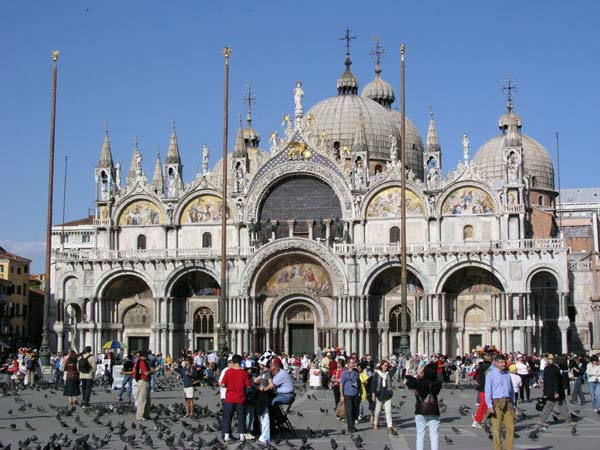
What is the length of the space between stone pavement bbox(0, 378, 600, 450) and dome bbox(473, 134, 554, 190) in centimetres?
4952

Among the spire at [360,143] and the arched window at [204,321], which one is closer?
the spire at [360,143]

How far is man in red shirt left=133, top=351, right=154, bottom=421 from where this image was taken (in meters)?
26.5

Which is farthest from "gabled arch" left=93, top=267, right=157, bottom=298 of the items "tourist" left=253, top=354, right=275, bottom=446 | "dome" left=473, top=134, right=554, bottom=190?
"tourist" left=253, top=354, right=275, bottom=446

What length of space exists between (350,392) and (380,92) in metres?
60.4

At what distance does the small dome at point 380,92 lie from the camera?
82875mm

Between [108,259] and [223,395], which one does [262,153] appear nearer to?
[108,259]

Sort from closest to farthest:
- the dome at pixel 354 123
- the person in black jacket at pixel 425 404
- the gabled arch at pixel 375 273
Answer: the person in black jacket at pixel 425 404
the gabled arch at pixel 375 273
the dome at pixel 354 123

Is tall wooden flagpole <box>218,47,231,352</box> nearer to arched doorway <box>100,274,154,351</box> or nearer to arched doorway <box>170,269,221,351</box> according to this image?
arched doorway <box>170,269,221,351</box>

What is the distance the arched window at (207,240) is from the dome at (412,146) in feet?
56.5

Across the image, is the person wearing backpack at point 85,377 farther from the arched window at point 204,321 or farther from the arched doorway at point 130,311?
the arched doorway at point 130,311

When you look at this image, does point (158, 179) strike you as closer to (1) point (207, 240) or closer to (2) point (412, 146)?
(1) point (207, 240)

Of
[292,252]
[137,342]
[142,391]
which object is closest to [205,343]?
[137,342]

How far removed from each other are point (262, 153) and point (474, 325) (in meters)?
16.8

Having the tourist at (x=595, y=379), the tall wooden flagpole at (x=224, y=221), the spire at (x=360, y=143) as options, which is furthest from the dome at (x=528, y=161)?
the tourist at (x=595, y=379)
